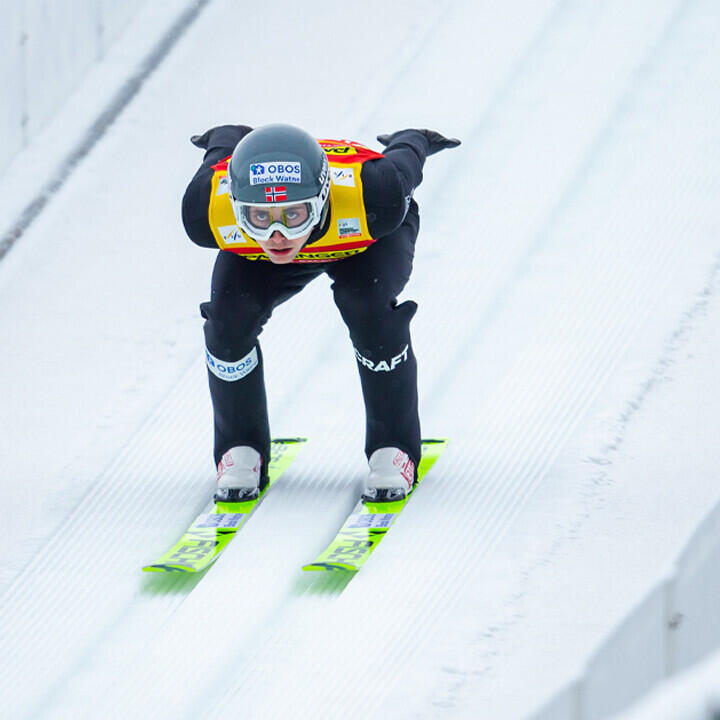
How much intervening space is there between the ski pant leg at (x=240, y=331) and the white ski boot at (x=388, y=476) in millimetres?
372

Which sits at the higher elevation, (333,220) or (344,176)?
(344,176)

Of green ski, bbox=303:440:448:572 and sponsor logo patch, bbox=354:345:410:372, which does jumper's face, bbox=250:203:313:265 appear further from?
green ski, bbox=303:440:448:572

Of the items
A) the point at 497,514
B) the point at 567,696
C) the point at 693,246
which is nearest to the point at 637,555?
the point at 497,514

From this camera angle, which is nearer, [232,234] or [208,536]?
[232,234]

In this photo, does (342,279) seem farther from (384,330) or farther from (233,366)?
(233,366)

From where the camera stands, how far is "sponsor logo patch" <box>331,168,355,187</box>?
13.5 ft

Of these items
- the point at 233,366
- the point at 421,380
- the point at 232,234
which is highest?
the point at 232,234

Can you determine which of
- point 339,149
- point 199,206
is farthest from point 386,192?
point 199,206

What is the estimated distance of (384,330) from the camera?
14.0 ft

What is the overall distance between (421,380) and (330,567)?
1.29 m

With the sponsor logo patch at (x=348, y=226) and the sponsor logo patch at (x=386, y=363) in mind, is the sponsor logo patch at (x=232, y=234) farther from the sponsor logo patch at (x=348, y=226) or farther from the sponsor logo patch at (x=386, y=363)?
the sponsor logo patch at (x=386, y=363)

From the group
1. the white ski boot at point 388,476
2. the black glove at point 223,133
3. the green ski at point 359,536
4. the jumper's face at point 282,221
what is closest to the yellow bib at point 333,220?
the jumper's face at point 282,221

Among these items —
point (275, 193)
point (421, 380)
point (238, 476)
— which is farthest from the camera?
point (421, 380)

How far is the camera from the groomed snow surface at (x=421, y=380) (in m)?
3.72
